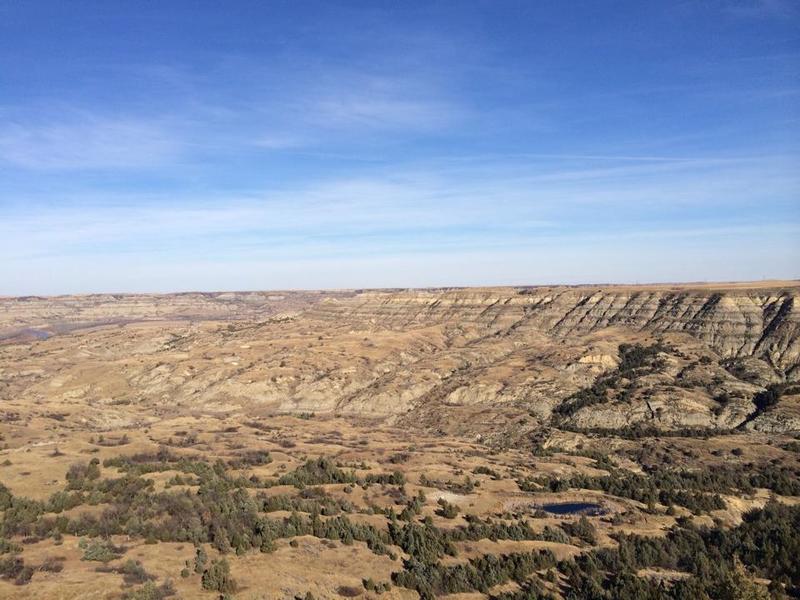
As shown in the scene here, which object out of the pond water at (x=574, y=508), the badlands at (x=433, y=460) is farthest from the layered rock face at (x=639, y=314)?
the pond water at (x=574, y=508)

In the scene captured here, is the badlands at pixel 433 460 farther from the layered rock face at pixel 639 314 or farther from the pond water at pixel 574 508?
the layered rock face at pixel 639 314

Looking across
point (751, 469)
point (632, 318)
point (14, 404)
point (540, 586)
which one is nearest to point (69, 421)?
point (14, 404)

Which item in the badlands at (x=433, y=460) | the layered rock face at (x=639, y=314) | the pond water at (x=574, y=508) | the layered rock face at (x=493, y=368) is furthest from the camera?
the layered rock face at (x=639, y=314)

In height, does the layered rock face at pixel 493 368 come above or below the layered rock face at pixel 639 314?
below

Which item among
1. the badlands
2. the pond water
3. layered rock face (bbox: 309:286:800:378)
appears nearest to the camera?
the badlands

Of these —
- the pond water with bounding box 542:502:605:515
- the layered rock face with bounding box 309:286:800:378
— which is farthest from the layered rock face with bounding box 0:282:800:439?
the pond water with bounding box 542:502:605:515

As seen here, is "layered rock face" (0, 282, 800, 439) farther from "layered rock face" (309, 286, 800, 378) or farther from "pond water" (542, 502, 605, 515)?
"pond water" (542, 502, 605, 515)

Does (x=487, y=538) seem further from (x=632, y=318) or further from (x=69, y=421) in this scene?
(x=632, y=318)

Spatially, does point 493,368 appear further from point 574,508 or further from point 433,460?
point 574,508
